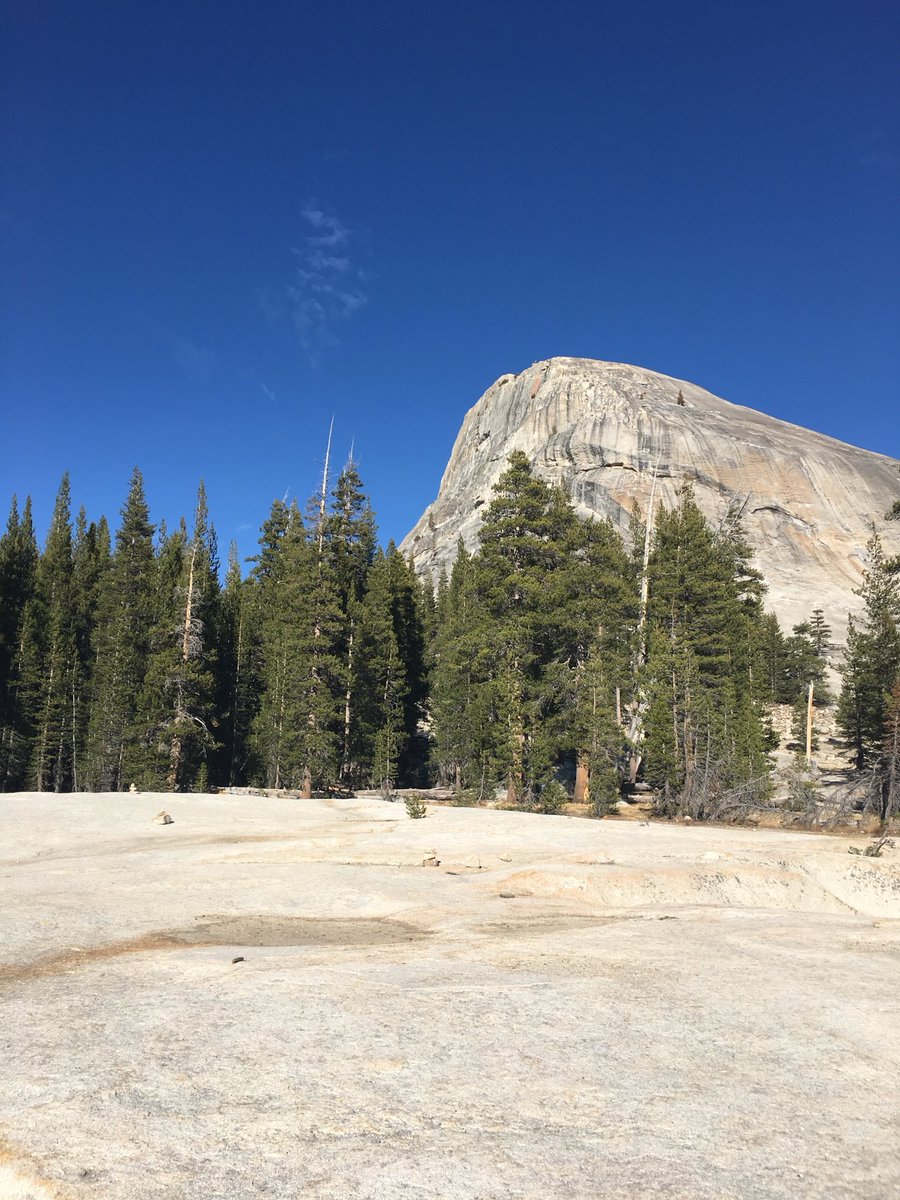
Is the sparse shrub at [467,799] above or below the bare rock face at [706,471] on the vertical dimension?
below

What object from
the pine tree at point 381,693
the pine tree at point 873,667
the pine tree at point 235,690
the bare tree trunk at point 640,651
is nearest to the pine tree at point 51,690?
the pine tree at point 235,690

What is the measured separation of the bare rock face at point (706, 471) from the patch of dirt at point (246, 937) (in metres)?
66.9

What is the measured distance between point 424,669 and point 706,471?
51469 mm

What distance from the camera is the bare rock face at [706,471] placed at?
79.1m

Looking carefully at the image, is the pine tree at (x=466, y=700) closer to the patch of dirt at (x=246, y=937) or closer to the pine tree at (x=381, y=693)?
the pine tree at (x=381, y=693)

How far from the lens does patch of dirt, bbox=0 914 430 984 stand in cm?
658

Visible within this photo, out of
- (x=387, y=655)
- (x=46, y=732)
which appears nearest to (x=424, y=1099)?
(x=387, y=655)

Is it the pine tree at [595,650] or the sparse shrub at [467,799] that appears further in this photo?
the sparse shrub at [467,799]

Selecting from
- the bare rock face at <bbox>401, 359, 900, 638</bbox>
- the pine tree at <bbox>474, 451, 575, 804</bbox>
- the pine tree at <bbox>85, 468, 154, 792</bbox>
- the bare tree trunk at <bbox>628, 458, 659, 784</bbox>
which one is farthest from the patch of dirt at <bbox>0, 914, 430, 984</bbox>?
the bare rock face at <bbox>401, 359, 900, 638</bbox>

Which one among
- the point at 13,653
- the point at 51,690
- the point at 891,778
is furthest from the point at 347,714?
the point at 13,653

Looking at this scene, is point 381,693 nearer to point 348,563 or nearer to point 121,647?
point 348,563

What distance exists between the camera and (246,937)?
813cm

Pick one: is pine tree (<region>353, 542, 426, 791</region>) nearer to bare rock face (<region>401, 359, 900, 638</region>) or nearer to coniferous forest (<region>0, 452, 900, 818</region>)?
coniferous forest (<region>0, 452, 900, 818</region>)

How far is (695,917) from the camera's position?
8.95m
